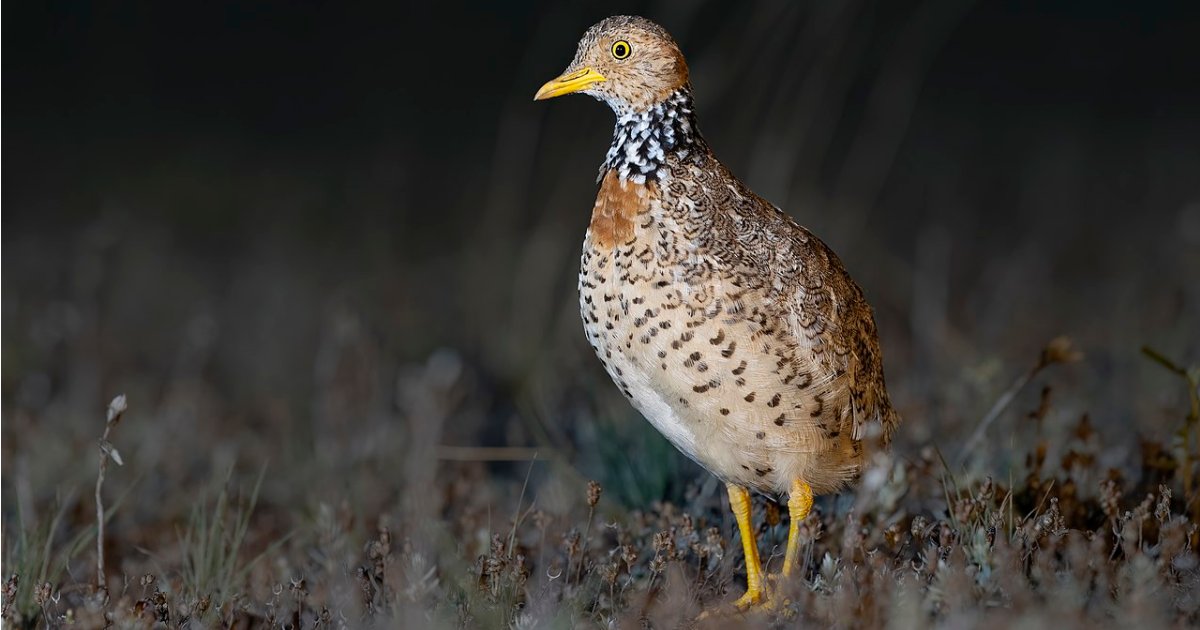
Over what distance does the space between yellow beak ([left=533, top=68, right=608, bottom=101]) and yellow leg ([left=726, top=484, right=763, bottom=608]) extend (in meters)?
1.20

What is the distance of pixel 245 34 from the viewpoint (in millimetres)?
13852

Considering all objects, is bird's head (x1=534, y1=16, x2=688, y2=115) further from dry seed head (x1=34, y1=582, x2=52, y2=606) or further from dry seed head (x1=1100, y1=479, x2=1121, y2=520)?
dry seed head (x1=34, y1=582, x2=52, y2=606)

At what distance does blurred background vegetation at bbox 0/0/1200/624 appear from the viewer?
19.2ft

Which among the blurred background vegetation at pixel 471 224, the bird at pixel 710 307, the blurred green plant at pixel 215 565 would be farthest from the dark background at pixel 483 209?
the bird at pixel 710 307

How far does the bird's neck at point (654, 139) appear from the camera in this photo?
3.99 m

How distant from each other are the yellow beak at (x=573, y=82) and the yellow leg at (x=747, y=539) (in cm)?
120

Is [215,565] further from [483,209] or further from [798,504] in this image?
[483,209]

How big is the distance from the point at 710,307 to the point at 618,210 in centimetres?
39

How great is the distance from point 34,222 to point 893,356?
20.9 feet

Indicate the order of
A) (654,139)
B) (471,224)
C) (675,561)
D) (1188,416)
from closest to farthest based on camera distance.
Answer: (675,561), (654,139), (1188,416), (471,224)

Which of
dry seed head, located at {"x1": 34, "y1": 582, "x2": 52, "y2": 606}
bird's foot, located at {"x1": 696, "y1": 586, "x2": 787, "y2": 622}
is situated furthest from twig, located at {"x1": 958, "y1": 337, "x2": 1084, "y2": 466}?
dry seed head, located at {"x1": 34, "y1": 582, "x2": 52, "y2": 606}

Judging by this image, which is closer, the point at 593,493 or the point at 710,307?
the point at 710,307

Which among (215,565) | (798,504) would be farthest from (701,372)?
(215,565)

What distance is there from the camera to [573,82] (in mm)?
4090
